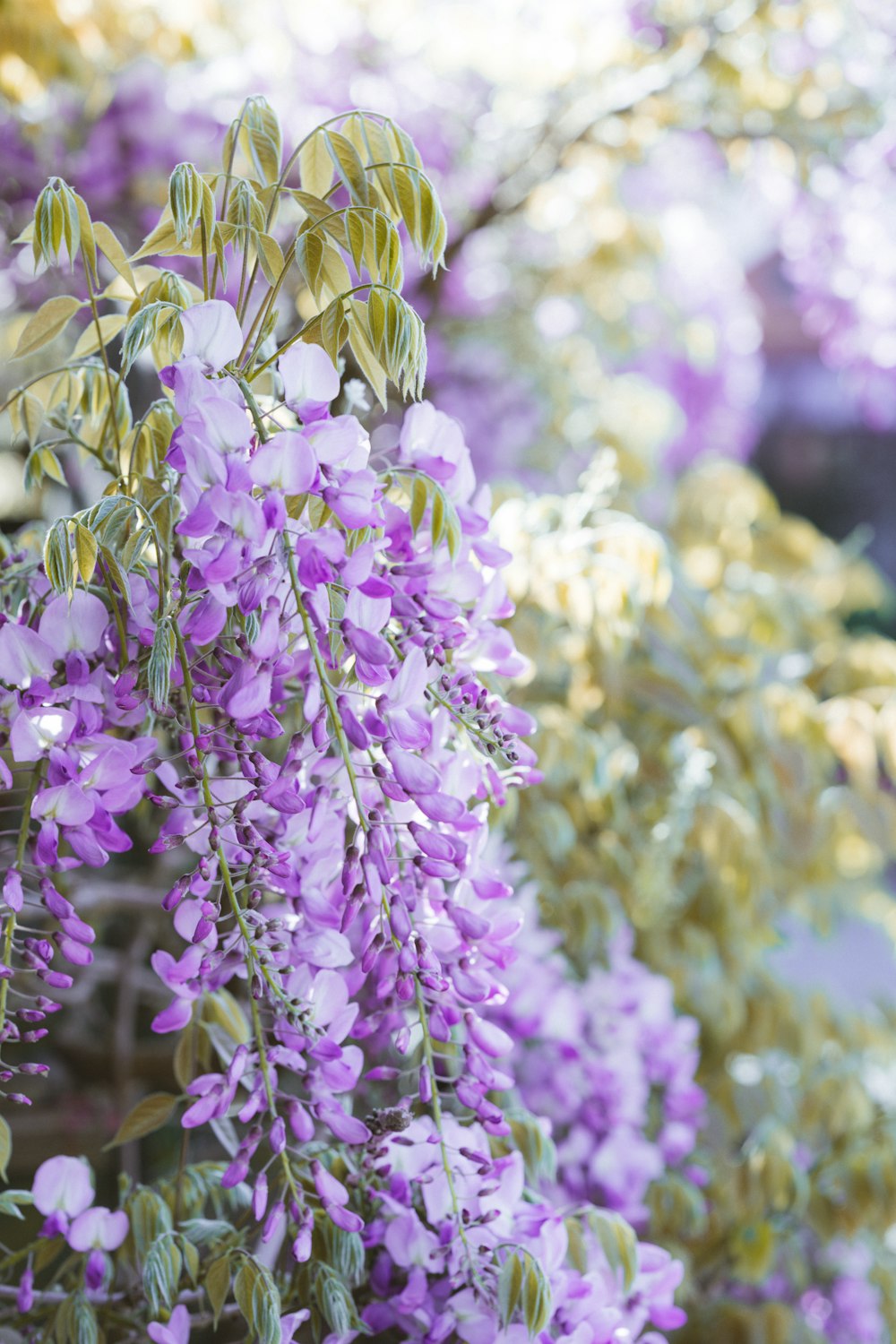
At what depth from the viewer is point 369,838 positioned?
563 mm

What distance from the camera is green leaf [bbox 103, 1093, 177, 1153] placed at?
71 centimetres

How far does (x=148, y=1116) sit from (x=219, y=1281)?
12cm

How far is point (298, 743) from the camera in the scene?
57 centimetres

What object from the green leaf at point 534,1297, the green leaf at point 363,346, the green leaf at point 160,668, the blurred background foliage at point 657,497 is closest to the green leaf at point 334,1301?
the green leaf at point 534,1297

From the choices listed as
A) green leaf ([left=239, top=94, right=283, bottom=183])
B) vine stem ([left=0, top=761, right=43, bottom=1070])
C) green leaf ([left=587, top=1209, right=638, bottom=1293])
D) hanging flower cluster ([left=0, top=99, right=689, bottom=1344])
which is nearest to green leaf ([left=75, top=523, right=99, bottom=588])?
hanging flower cluster ([left=0, top=99, right=689, bottom=1344])

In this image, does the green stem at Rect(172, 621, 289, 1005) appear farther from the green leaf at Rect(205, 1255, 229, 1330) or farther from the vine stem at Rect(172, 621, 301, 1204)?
the green leaf at Rect(205, 1255, 229, 1330)

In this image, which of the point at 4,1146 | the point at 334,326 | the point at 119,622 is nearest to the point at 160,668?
the point at 119,622

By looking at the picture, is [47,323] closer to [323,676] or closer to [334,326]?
[334,326]

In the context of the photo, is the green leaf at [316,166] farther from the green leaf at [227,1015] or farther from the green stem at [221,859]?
the green leaf at [227,1015]

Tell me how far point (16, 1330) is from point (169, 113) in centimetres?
165

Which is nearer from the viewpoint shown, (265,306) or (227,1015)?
(265,306)

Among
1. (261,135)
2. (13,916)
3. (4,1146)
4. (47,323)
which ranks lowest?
(4,1146)

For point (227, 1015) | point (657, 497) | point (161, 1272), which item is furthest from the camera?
point (657, 497)

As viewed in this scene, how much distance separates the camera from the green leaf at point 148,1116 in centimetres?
71
